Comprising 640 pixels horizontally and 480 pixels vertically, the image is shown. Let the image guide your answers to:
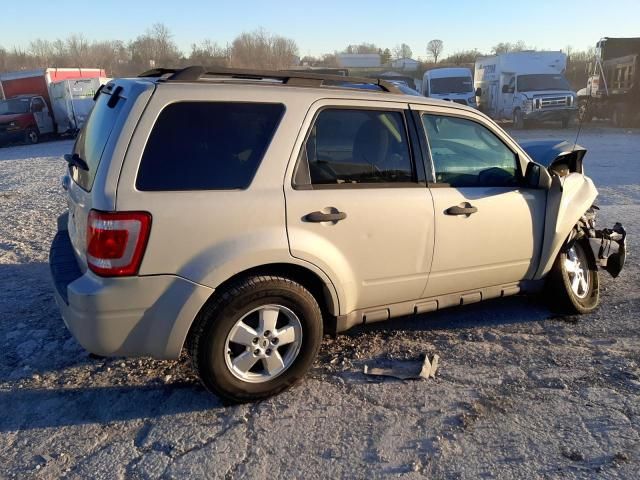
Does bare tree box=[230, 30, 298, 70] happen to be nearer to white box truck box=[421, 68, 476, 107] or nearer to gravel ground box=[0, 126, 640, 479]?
white box truck box=[421, 68, 476, 107]

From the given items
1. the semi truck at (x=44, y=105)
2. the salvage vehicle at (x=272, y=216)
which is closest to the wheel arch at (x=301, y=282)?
the salvage vehicle at (x=272, y=216)

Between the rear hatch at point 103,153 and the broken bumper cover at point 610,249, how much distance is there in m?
3.91

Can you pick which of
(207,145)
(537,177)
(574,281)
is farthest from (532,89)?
(207,145)

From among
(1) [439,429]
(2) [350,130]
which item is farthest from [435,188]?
(1) [439,429]

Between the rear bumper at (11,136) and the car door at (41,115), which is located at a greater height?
the car door at (41,115)

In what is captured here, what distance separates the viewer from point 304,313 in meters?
3.22

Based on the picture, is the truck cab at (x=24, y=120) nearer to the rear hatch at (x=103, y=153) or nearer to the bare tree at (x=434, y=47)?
the rear hatch at (x=103, y=153)

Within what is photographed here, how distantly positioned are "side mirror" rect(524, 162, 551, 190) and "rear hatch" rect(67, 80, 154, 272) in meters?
2.75

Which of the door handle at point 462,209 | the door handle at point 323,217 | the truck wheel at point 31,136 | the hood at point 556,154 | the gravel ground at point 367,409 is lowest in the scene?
the gravel ground at point 367,409

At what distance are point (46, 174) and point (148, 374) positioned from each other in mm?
11053

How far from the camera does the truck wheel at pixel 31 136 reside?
2277cm

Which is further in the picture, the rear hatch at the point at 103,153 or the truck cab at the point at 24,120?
the truck cab at the point at 24,120

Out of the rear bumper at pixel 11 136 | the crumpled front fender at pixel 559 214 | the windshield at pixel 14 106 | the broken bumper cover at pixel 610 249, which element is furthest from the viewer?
the windshield at pixel 14 106

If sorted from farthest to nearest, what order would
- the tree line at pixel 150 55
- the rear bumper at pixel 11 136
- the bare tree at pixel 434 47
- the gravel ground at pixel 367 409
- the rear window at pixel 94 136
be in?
the bare tree at pixel 434 47
the tree line at pixel 150 55
the rear bumper at pixel 11 136
the rear window at pixel 94 136
the gravel ground at pixel 367 409
